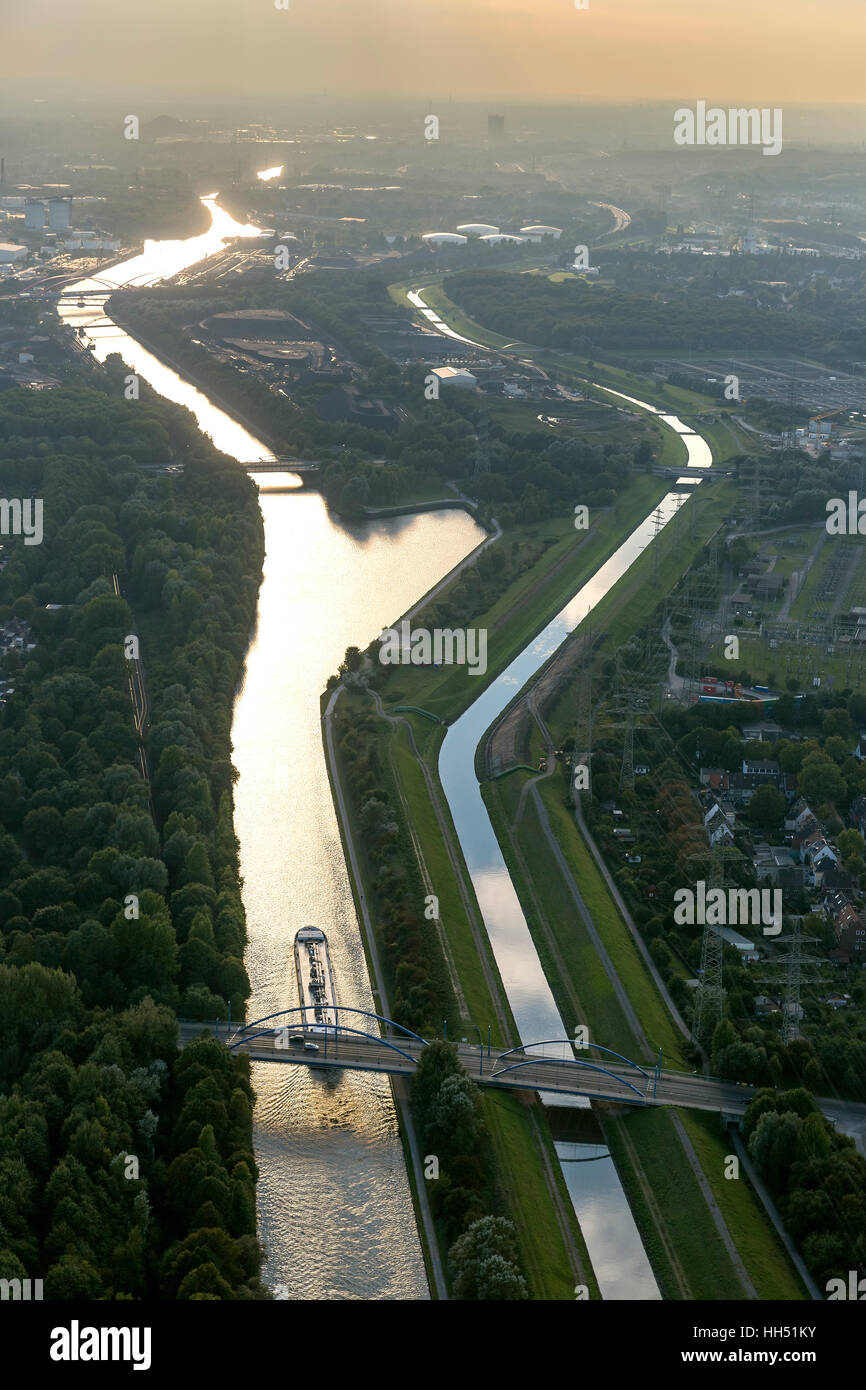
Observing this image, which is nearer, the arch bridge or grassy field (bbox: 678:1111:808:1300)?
grassy field (bbox: 678:1111:808:1300)

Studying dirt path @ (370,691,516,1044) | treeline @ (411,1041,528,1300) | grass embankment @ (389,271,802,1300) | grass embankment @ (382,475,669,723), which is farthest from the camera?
grass embankment @ (382,475,669,723)

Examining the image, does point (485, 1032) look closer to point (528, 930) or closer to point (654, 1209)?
point (528, 930)

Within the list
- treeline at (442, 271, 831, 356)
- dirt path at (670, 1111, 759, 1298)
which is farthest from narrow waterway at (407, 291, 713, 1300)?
treeline at (442, 271, 831, 356)

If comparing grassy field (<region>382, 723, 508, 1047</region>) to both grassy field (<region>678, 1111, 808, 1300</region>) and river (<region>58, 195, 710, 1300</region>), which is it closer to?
river (<region>58, 195, 710, 1300</region>)

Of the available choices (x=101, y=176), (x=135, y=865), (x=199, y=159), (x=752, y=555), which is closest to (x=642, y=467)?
(x=752, y=555)

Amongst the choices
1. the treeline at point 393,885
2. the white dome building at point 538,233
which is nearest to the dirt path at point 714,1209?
the treeline at point 393,885

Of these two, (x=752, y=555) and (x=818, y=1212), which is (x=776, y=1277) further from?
(x=752, y=555)

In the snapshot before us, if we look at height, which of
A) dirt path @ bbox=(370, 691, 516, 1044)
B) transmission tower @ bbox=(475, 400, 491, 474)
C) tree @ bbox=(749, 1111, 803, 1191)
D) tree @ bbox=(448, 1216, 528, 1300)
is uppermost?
transmission tower @ bbox=(475, 400, 491, 474)
